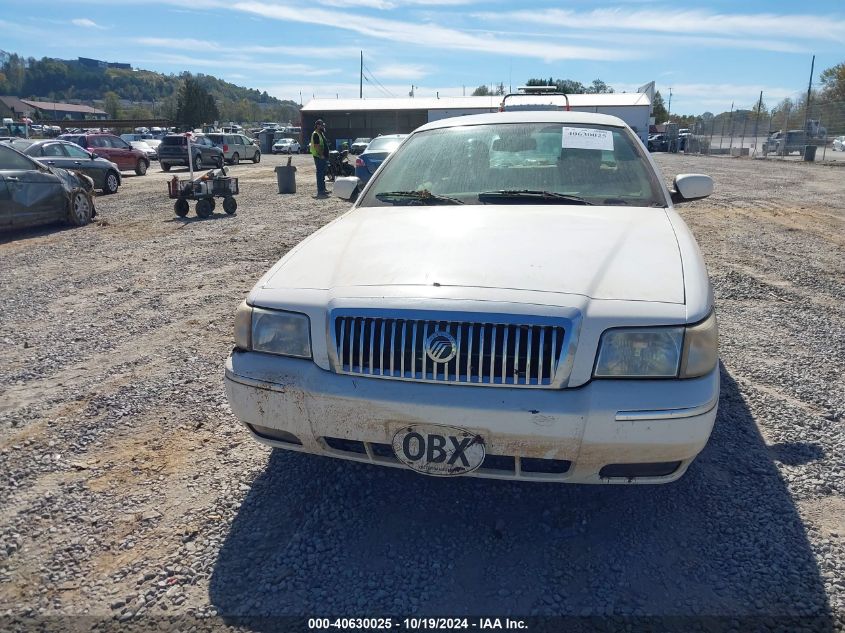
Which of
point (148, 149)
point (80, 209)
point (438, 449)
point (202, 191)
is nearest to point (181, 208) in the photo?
point (202, 191)

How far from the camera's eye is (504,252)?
274 cm

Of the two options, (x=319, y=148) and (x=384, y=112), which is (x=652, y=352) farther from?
(x=384, y=112)

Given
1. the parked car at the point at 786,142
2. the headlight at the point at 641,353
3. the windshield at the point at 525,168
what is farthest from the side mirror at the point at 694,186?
the parked car at the point at 786,142

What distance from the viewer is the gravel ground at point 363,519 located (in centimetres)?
228

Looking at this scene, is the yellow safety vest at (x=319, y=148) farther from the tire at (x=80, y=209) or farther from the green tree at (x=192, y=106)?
the green tree at (x=192, y=106)

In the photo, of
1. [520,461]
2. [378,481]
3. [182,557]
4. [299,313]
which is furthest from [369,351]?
[182,557]

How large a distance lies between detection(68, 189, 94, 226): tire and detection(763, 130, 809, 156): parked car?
3052cm

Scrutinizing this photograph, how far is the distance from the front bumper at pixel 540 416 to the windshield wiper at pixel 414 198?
153cm

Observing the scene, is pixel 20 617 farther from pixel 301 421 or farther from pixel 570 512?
pixel 570 512

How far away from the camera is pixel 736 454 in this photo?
3240 mm

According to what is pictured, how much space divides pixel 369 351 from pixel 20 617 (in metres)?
1.49

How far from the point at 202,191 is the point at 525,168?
9.33 metres

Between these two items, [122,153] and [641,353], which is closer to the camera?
[641,353]

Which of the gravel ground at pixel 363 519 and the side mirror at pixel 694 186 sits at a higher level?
the side mirror at pixel 694 186
